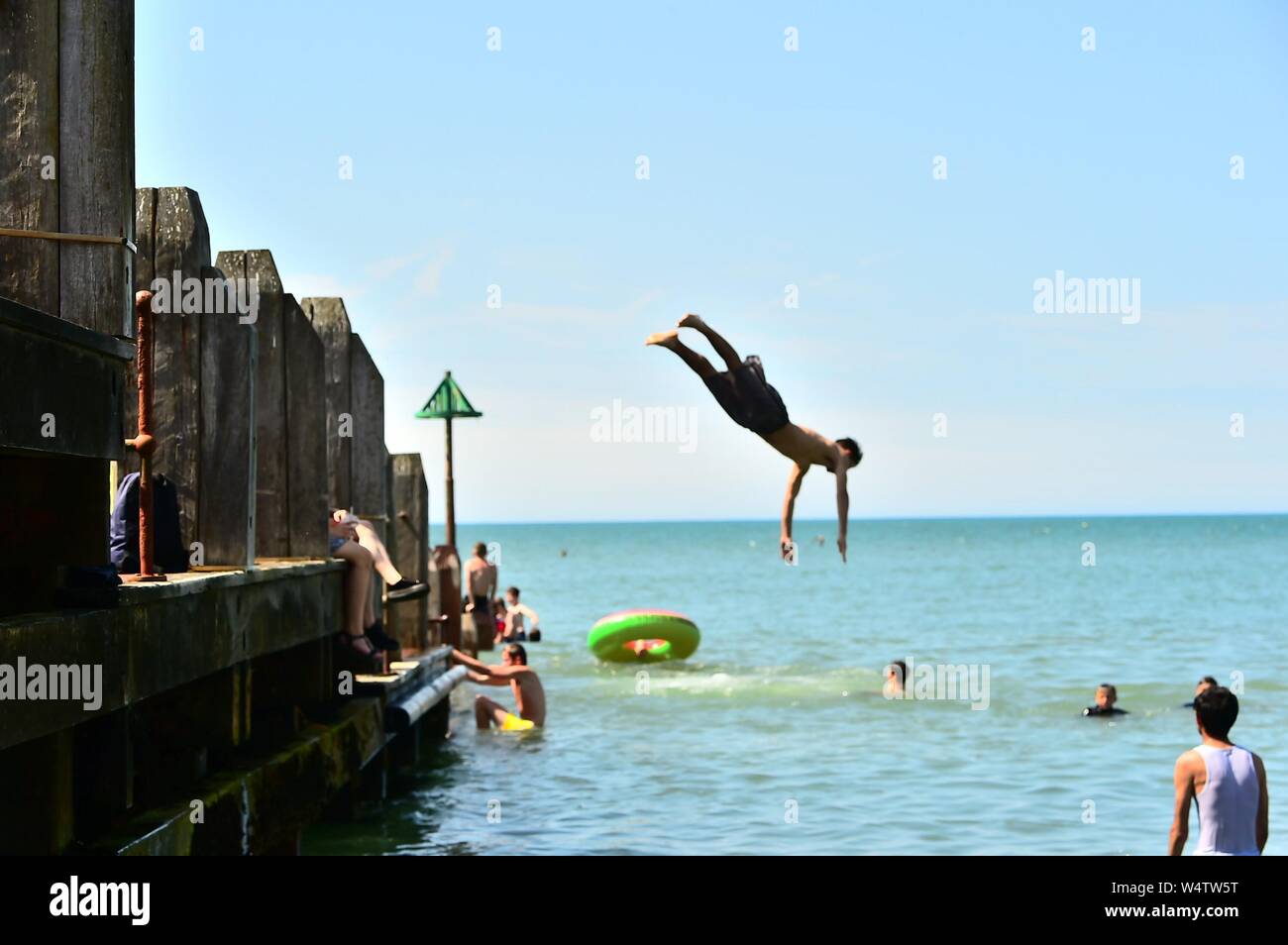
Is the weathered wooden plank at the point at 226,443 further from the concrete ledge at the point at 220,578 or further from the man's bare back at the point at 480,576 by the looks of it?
the man's bare back at the point at 480,576

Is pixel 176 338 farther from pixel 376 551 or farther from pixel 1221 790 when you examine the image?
pixel 1221 790

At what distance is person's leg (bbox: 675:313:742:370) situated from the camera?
33.8ft

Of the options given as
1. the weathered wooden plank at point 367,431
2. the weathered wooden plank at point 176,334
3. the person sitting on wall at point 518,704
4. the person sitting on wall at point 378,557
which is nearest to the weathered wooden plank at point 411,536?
the weathered wooden plank at point 367,431

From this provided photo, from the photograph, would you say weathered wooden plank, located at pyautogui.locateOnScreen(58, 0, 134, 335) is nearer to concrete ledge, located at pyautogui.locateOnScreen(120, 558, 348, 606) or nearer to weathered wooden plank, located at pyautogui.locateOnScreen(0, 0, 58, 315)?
weathered wooden plank, located at pyautogui.locateOnScreen(0, 0, 58, 315)

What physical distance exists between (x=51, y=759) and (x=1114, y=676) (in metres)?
32.6

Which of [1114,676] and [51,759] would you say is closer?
[51,759]

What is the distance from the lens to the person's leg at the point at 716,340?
10.3 meters

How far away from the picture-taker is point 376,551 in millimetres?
12609

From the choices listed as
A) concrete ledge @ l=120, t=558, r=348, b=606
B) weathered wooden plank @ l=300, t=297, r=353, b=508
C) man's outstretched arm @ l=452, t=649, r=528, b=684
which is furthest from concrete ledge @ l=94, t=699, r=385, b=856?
man's outstretched arm @ l=452, t=649, r=528, b=684

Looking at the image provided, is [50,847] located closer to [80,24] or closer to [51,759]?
[51,759]
